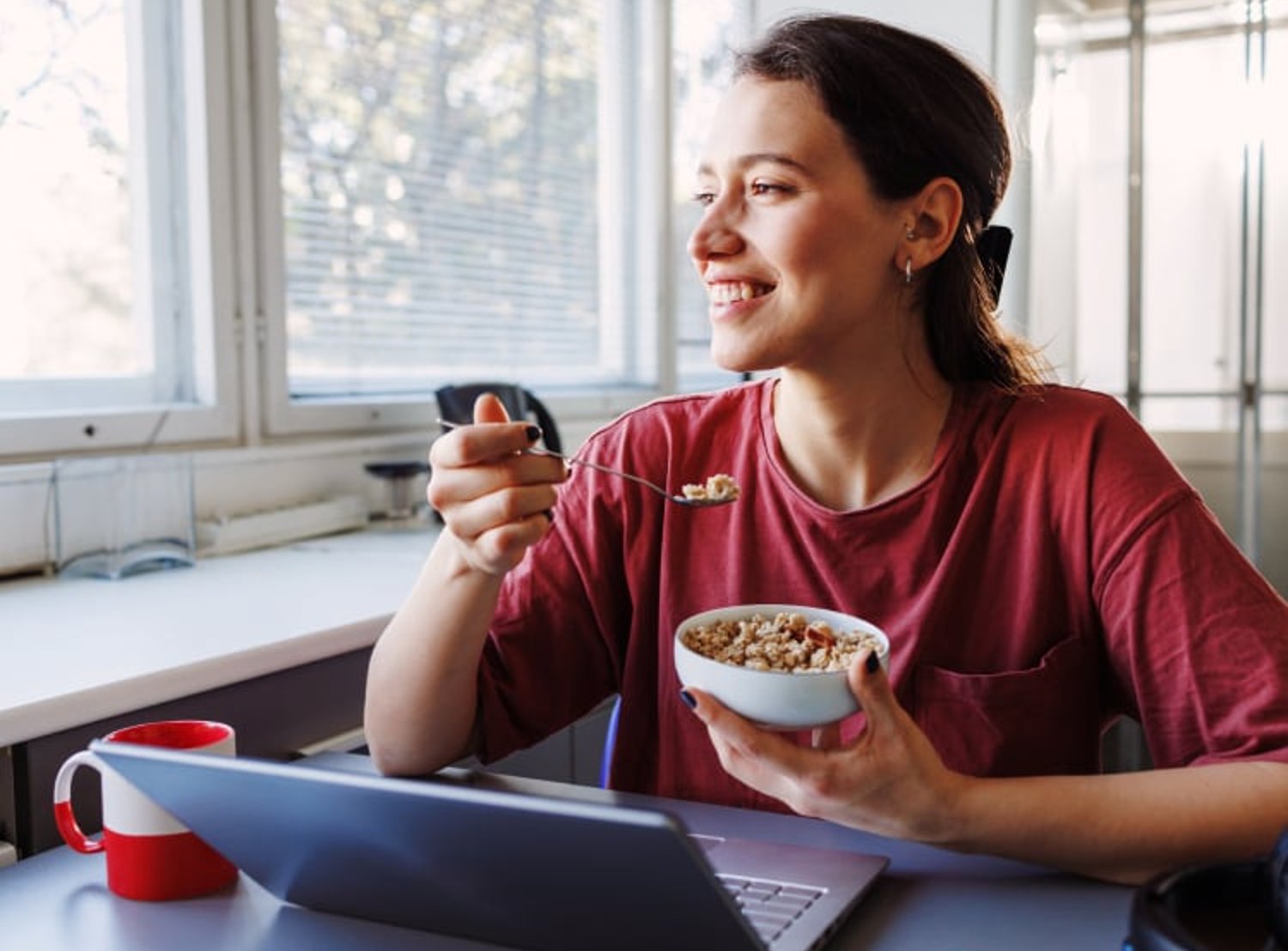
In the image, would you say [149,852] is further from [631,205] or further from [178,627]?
[631,205]

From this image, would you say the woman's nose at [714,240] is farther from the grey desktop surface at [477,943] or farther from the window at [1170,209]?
the window at [1170,209]

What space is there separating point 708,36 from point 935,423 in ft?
8.37

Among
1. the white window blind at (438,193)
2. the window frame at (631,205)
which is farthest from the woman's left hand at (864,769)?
the window frame at (631,205)

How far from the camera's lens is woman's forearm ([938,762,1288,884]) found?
2.95ft

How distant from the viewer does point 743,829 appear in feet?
3.28

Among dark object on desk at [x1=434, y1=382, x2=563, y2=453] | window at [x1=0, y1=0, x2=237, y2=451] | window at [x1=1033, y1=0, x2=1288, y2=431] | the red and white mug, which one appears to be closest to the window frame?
dark object on desk at [x1=434, y1=382, x2=563, y2=453]

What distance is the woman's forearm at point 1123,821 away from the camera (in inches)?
35.4

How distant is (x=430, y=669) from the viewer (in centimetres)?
109

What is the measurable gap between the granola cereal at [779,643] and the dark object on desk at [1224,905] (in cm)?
24

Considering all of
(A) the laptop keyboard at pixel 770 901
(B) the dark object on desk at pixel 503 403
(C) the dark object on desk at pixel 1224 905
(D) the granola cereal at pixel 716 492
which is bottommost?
(A) the laptop keyboard at pixel 770 901

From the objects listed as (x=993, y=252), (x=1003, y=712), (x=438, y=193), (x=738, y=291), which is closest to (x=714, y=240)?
(x=738, y=291)

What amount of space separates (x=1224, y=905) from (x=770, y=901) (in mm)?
270

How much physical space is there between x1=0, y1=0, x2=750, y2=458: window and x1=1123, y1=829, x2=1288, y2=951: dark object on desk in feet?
5.22

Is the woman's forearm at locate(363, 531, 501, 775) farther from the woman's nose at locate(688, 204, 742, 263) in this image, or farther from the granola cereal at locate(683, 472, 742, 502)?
the woman's nose at locate(688, 204, 742, 263)
